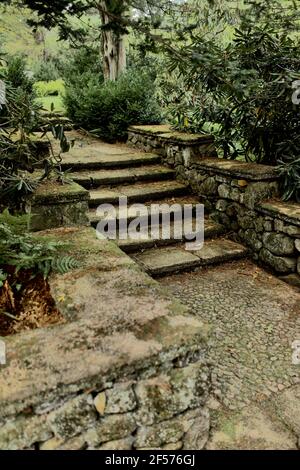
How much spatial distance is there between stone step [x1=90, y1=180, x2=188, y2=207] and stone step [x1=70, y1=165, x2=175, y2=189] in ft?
0.31

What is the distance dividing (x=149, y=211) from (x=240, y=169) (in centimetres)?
116

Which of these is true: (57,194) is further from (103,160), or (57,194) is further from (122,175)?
(103,160)

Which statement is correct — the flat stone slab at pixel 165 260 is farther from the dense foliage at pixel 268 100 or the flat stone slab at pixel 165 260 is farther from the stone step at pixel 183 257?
the dense foliage at pixel 268 100

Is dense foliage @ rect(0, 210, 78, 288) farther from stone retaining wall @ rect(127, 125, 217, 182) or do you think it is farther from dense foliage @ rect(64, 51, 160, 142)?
dense foliage @ rect(64, 51, 160, 142)

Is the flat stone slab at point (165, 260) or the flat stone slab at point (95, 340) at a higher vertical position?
the flat stone slab at point (95, 340)

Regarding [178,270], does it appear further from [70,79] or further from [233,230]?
[70,79]

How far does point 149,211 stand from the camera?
183 inches

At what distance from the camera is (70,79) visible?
911 centimetres

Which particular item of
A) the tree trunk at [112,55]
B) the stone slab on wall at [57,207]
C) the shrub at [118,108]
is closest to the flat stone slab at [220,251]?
the stone slab on wall at [57,207]

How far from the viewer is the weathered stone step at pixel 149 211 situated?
4.40 meters

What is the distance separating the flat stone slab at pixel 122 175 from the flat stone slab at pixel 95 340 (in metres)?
2.81

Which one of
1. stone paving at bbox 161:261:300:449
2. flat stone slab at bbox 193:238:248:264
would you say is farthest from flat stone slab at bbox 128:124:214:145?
stone paving at bbox 161:261:300:449

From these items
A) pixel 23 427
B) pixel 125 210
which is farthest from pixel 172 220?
pixel 23 427
